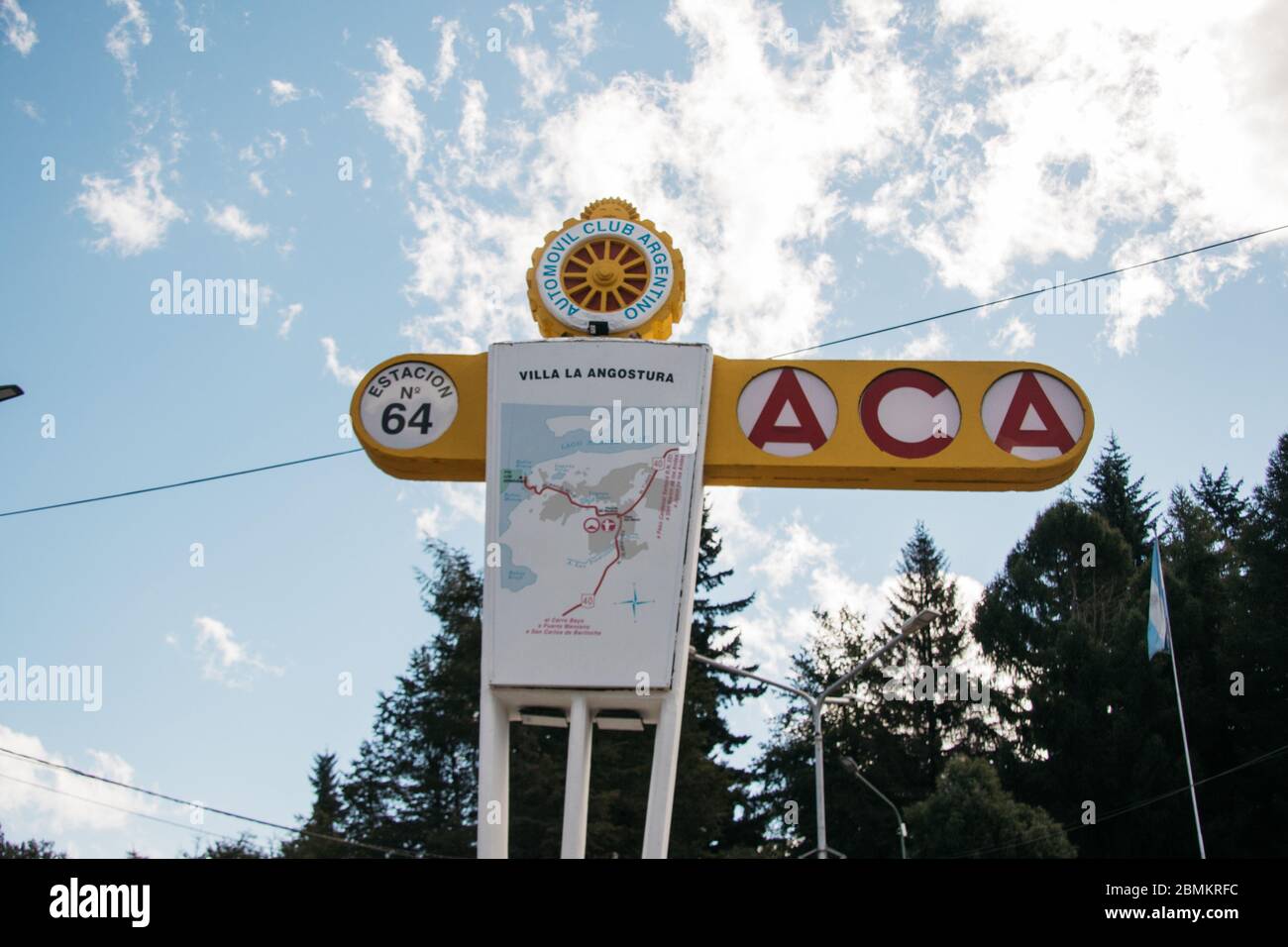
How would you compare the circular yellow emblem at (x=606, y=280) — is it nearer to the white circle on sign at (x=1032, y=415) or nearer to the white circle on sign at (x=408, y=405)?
the white circle on sign at (x=408, y=405)

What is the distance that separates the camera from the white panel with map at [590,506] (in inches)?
442

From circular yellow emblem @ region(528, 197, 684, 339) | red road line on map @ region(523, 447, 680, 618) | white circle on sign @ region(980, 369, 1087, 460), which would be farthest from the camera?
circular yellow emblem @ region(528, 197, 684, 339)

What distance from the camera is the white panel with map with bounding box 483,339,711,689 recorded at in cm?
1123

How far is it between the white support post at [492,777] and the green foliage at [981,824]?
852 inches

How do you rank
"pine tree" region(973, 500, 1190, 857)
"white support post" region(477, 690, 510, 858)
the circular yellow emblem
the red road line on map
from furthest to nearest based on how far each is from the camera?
"pine tree" region(973, 500, 1190, 857) → the circular yellow emblem → the red road line on map → "white support post" region(477, 690, 510, 858)

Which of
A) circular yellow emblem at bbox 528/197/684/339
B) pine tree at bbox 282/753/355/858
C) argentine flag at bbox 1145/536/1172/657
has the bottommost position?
pine tree at bbox 282/753/355/858

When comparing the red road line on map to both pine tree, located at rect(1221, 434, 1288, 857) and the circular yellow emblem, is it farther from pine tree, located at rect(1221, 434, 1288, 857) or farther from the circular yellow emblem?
pine tree, located at rect(1221, 434, 1288, 857)

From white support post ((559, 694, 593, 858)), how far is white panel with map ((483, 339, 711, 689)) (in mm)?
341

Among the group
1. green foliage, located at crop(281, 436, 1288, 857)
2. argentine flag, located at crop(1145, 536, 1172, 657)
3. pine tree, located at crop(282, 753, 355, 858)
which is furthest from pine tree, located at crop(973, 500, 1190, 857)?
pine tree, located at crop(282, 753, 355, 858)

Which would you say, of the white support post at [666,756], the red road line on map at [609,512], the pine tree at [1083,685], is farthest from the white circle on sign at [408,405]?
the pine tree at [1083,685]

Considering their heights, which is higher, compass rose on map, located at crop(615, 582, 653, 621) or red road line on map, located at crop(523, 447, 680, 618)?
red road line on map, located at crop(523, 447, 680, 618)

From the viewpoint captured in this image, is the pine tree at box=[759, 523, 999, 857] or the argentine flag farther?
the pine tree at box=[759, 523, 999, 857]

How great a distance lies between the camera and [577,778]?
11.3m
